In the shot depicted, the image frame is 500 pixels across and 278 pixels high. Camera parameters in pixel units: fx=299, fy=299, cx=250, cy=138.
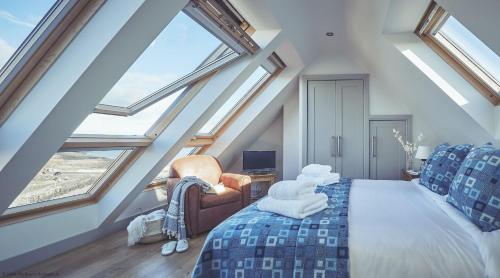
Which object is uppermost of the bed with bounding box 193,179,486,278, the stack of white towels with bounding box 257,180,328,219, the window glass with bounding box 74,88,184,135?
the window glass with bounding box 74,88,184,135

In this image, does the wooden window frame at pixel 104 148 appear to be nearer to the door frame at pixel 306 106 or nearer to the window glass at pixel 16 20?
the window glass at pixel 16 20

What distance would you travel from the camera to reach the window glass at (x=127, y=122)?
2625mm

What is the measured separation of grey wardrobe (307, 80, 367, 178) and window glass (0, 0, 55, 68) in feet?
12.6

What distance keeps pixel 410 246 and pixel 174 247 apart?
217 cm

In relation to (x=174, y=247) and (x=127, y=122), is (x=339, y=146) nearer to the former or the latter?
(x=174, y=247)

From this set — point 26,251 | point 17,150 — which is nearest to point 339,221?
point 17,150

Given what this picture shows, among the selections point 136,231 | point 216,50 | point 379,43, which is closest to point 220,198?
point 136,231

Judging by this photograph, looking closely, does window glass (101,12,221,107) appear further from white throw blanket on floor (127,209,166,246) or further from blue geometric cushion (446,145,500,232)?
blue geometric cushion (446,145,500,232)

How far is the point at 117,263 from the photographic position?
8.43 ft

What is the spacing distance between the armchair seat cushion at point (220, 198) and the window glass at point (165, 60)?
132 cm

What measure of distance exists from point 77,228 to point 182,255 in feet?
3.73

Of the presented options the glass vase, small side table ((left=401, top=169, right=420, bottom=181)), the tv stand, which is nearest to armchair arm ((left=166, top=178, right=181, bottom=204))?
the tv stand

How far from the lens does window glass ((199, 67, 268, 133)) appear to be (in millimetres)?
4449

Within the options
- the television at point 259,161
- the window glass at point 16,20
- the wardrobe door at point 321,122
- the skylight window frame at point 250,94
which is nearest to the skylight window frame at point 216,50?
the window glass at point 16,20
